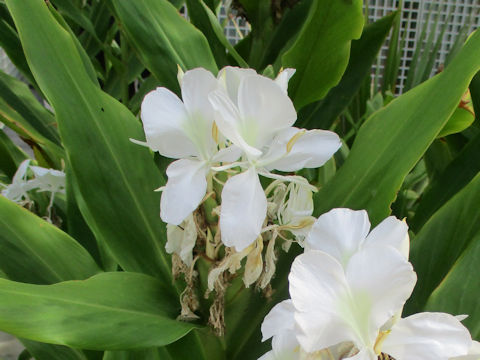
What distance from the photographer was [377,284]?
210 millimetres

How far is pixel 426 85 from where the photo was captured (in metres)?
0.38

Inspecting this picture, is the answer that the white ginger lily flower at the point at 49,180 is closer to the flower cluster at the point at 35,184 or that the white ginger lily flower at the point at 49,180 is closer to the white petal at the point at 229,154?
the flower cluster at the point at 35,184

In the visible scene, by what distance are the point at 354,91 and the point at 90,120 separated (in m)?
0.37

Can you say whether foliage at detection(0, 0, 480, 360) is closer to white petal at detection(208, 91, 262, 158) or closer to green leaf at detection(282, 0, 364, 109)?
green leaf at detection(282, 0, 364, 109)

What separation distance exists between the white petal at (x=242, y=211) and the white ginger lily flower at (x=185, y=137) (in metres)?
0.02

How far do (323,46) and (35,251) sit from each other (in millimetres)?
342

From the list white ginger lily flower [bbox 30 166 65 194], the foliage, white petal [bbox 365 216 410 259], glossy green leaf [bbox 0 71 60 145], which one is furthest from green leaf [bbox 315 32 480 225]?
glossy green leaf [bbox 0 71 60 145]

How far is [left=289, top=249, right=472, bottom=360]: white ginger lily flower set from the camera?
204mm

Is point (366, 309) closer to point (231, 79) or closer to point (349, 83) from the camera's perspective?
point (231, 79)

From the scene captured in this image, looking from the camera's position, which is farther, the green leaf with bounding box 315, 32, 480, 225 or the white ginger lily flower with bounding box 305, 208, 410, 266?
the green leaf with bounding box 315, 32, 480, 225

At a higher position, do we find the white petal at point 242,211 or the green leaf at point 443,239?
the white petal at point 242,211

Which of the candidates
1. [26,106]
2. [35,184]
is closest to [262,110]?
[35,184]

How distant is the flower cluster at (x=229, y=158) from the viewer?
26cm

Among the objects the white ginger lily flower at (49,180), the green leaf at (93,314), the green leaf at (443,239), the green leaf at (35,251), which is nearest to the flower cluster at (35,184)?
the white ginger lily flower at (49,180)
